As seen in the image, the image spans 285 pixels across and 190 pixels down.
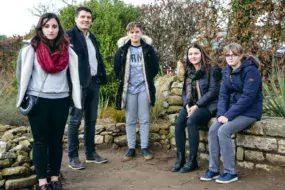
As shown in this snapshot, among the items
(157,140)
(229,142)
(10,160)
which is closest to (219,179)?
(229,142)

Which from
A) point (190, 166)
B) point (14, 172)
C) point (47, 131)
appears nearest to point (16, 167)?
point (14, 172)

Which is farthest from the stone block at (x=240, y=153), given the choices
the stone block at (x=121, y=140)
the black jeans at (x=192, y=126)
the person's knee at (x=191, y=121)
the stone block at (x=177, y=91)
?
the stone block at (x=121, y=140)

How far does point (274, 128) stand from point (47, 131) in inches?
98.9

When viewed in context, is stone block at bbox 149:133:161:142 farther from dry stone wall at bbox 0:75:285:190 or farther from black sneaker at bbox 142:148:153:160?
black sneaker at bbox 142:148:153:160

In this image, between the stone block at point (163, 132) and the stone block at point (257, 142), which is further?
the stone block at point (163, 132)

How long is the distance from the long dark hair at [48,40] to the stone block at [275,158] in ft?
8.58

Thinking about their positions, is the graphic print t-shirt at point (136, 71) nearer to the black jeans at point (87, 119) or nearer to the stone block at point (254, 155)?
the black jeans at point (87, 119)

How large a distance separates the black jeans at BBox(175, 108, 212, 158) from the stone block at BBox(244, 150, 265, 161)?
61 centimetres

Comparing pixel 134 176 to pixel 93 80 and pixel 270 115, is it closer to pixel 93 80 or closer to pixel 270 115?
pixel 93 80

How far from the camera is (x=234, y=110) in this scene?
13.3ft

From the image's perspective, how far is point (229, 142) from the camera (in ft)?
13.2

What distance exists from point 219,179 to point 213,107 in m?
0.98

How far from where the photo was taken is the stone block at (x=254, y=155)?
4.27 m

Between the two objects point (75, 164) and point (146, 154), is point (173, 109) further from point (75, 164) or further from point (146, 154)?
point (75, 164)
